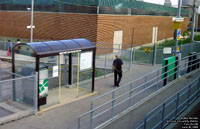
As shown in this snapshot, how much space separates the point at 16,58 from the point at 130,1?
24.2 metres

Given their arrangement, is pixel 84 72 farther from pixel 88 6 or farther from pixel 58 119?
pixel 88 6

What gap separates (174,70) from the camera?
46.3 ft

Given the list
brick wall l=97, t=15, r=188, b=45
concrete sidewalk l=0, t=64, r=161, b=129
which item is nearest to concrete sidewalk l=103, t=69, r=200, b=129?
concrete sidewalk l=0, t=64, r=161, b=129

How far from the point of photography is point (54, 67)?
1066 cm

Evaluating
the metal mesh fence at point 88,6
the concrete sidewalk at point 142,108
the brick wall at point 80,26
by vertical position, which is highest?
the metal mesh fence at point 88,6

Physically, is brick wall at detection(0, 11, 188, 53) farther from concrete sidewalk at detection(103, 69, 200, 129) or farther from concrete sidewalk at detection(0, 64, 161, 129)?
Result: concrete sidewalk at detection(0, 64, 161, 129)

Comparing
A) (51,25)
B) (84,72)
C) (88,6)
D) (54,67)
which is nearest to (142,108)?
(84,72)

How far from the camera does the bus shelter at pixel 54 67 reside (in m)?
10.1

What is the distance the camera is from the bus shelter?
10.1 metres

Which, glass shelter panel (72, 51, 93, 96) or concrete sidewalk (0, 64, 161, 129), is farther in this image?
glass shelter panel (72, 51, 93, 96)

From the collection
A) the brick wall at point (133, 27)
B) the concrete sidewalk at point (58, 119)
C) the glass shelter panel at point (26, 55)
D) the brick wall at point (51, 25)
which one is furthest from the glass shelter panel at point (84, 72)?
the brick wall at point (51, 25)

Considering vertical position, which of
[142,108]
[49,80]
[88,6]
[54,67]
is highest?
[88,6]

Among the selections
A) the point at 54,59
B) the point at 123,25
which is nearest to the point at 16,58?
the point at 54,59

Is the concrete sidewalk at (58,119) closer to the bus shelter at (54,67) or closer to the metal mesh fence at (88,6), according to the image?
the bus shelter at (54,67)
